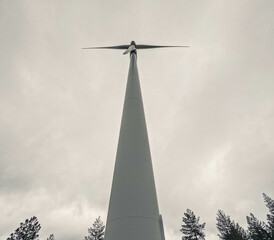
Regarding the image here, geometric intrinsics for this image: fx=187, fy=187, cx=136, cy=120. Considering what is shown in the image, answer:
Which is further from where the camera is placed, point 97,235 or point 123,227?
point 97,235

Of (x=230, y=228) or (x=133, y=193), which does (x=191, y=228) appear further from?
(x=133, y=193)

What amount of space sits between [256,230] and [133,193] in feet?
213

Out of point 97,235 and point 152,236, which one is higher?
point 97,235

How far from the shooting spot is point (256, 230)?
53656 mm

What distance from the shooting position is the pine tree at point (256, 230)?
167ft

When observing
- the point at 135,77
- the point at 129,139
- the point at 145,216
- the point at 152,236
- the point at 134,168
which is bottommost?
the point at 152,236

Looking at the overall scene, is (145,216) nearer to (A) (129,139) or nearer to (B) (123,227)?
(B) (123,227)

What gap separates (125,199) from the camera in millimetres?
6699

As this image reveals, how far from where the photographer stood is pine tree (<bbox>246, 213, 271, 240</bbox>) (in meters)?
50.9

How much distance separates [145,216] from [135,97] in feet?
20.6

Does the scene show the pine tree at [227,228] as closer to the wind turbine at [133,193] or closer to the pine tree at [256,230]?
the pine tree at [256,230]

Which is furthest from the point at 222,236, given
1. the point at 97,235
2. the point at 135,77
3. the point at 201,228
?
the point at 135,77

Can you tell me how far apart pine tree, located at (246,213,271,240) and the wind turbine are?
61345 mm

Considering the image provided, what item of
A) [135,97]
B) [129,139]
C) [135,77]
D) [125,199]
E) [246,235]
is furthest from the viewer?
[246,235]
